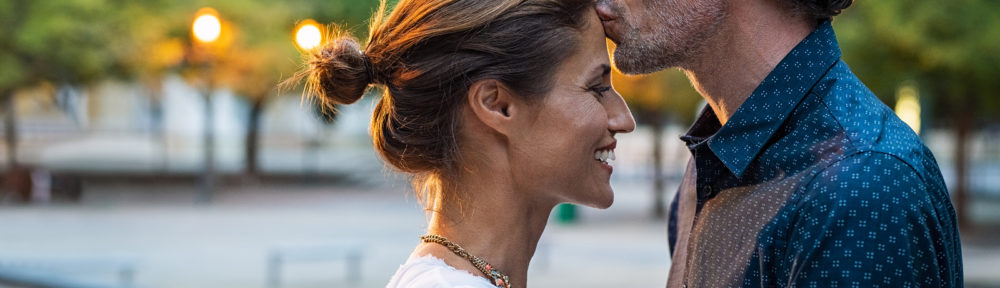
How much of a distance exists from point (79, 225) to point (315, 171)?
662 inches

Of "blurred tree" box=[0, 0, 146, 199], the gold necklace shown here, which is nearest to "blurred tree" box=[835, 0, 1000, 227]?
"blurred tree" box=[0, 0, 146, 199]

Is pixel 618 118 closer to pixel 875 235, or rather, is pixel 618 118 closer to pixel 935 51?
pixel 875 235

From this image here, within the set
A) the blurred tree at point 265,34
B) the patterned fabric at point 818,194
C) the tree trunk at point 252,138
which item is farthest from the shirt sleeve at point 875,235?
the tree trunk at point 252,138

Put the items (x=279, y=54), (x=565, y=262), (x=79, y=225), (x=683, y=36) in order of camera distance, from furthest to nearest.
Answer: (x=279, y=54) → (x=79, y=225) → (x=565, y=262) → (x=683, y=36)

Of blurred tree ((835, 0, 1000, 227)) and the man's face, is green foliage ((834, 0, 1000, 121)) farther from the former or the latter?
the man's face

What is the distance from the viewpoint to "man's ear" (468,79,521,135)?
2055mm

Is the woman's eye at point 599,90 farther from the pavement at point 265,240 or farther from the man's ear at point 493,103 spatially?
the pavement at point 265,240

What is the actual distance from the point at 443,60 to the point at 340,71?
284mm

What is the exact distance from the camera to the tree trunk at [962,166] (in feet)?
69.9

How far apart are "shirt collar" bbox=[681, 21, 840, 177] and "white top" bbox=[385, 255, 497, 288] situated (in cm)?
56

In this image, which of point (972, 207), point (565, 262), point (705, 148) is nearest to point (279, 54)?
point (565, 262)

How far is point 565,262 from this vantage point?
1631cm

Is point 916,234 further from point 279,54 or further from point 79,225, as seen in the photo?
point 279,54

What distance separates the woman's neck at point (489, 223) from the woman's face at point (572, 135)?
0.04 metres
